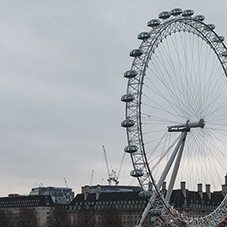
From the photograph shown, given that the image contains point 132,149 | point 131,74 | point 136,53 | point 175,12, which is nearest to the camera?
point 132,149

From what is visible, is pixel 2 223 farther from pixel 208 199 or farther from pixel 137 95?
pixel 137 95

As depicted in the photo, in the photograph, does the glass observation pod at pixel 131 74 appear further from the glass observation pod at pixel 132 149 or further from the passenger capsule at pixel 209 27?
the passenger capsule at pixel 209 27

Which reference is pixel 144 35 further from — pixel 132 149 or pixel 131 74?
pixel 132 149

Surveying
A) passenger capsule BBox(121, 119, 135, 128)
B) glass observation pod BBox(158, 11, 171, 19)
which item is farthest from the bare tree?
glass observation pod BBox(158, 11, 171, 19)

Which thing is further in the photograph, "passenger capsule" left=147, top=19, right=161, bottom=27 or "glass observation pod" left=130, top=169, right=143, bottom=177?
"passenger capsule" left=147, top=19, right=161, bottom=27

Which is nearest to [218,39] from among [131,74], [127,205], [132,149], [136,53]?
[136,53]

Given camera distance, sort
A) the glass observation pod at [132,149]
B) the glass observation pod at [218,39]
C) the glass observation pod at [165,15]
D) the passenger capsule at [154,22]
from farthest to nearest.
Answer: the glass observation pod at [218,39] < the glass observation pod at [165,15] < the passenger capsule at [154,22] < the glass observation pod at [132,149]

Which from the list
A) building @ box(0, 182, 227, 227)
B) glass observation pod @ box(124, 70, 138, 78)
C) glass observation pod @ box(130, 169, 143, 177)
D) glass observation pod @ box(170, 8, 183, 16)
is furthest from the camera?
building @ box(0, 182, 227, 227)

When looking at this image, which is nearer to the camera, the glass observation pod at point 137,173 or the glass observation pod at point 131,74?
the glass observation pod at point 137,173

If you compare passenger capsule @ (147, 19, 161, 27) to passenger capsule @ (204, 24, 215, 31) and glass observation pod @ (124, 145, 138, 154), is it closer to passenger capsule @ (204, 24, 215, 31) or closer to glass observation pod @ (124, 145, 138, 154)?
passenger capsule @ (204, 24, 215, 31)

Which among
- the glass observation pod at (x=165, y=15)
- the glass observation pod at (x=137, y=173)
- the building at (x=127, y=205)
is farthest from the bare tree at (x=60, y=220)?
the glass observation pod at (x=165, y=15)

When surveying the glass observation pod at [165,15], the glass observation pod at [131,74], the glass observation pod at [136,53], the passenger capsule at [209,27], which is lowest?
the glass observation pod at [131,74]

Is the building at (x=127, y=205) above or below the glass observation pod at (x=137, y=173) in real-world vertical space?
above

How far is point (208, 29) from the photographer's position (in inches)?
3799
